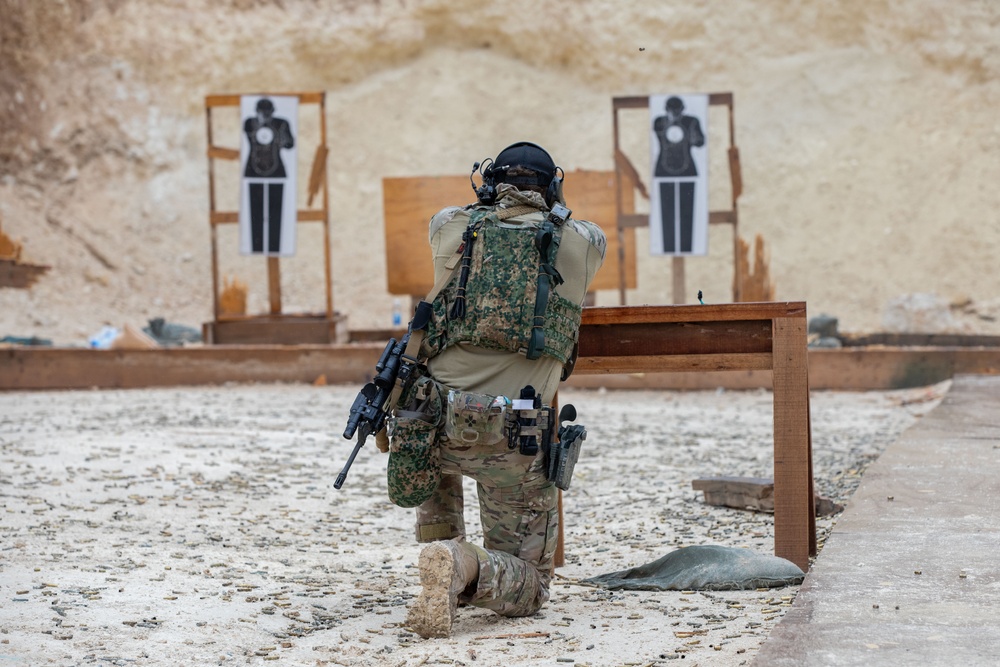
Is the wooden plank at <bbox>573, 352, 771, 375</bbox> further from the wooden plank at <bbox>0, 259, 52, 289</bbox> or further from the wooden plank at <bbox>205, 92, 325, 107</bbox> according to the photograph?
the wooden plank at <bbox>0, 259, 52, 289</bbox>

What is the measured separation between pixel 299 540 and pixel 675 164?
8.62 m

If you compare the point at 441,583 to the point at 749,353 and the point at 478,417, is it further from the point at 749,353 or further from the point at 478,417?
the point at 749,353

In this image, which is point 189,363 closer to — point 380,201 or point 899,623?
point 899,623

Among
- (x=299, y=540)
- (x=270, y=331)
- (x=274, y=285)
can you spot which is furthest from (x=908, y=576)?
(x=274, y=285)

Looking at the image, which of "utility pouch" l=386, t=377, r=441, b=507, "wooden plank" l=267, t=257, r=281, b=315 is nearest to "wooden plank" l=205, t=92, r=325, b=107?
"wooden plank" l=267, t=257, r=281, b=315

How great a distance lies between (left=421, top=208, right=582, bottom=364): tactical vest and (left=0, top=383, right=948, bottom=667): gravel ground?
2.73 feet

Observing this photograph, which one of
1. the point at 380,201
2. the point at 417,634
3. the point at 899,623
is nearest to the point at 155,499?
the point at 417,634

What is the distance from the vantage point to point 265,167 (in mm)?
12859

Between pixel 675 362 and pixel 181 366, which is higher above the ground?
pixel 675 362

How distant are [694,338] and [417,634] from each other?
1354 mm

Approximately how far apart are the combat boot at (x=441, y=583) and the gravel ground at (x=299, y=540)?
0.06 metres

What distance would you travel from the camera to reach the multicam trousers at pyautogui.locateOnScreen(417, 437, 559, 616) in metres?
3.56

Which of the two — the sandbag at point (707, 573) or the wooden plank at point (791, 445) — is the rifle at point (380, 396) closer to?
the sandbag at point (707, 573)

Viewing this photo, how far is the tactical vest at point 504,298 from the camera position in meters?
3.58
